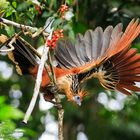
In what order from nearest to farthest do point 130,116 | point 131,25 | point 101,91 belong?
point 131,25 → point 101,91 → point 130,116

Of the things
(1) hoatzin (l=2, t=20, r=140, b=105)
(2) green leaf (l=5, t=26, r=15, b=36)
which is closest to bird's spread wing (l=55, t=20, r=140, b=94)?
(1) hoatzin (l=2, t=20, r=140, b=105)

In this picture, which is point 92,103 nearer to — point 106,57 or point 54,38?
point 106,57

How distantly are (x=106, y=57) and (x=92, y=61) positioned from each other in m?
0.41

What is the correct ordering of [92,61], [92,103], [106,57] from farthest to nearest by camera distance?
[92,103] → [92,61] → [106,57]

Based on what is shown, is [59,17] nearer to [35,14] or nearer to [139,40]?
[35,14]

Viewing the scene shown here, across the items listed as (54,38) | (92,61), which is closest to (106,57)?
(92,61)

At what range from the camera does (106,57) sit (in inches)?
161

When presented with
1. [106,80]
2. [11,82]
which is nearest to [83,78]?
[106,80]

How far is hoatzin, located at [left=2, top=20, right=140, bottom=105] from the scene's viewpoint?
4.15 m

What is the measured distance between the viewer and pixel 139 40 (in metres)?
5.90

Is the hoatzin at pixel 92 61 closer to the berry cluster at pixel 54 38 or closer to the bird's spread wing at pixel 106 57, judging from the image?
the bird's spread wing at pixel 106 57

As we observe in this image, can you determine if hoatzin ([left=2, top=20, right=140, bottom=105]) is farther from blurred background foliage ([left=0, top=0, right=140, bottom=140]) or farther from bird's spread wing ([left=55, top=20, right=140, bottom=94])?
blurred background foliage ([left=0, top=0, right=140, bottom=140])

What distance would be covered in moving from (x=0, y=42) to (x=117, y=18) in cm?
231

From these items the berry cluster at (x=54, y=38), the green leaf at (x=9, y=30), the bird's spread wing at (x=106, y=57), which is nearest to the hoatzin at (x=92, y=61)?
the bird's spread wing at (x=106, y=57)
